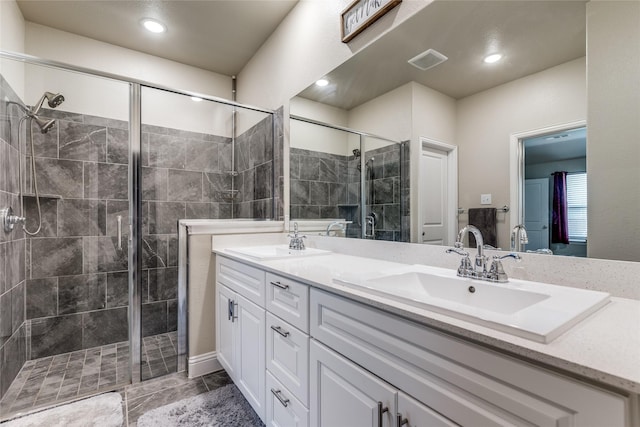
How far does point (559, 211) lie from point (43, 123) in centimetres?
319

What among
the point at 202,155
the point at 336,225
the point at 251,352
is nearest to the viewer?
the point at 251,352

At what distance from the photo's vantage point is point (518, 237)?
1058 millimetres

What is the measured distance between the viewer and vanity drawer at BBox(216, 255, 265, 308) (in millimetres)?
1455

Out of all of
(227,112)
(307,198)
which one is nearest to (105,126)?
(227,112)

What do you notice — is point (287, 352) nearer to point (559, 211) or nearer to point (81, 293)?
point (559, 211)

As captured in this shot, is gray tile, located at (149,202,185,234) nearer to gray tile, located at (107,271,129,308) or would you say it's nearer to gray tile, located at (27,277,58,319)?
gray tile, located at (107,271,129,308)

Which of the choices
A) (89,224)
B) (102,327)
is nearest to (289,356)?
(102,327)

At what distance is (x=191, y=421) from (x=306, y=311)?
1.07 m

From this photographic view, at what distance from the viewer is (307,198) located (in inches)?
84.9

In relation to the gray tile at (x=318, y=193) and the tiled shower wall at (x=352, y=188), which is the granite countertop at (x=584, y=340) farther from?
the gray tile at (x=318, y=193)

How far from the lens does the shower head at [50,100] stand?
2.16 metres

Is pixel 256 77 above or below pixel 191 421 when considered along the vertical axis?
above

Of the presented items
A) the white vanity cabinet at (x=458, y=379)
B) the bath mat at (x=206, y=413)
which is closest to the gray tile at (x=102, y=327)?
the bath mat at (x=206, y=413)

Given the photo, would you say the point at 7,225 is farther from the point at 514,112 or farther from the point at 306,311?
the point at 514,112
